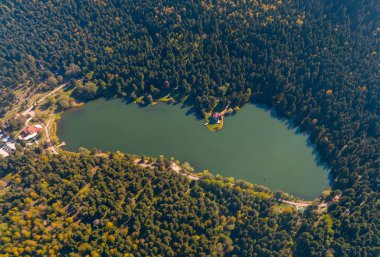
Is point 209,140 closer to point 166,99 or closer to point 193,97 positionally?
point 193,97

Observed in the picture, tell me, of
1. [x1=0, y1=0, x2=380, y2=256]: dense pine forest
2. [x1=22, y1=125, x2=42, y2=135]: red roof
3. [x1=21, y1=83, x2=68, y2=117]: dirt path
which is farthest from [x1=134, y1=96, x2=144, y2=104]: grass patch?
[x1=22, y1=125, x2=42, y2=135]: red roof

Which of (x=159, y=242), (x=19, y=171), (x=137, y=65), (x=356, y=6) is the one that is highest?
(x=356, y=6)

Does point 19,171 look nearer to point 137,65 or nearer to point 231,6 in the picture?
point 137,65

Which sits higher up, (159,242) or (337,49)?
(337,49)

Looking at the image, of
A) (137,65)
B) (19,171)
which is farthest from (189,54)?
(19,171)

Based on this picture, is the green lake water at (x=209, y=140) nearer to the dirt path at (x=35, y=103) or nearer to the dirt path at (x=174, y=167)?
the dirt path at (x=174, y=167)

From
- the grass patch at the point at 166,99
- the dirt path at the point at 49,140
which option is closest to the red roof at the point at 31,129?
the dirt path at the point at 49,140

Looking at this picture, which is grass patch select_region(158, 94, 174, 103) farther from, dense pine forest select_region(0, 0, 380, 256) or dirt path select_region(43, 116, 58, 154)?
dirt path select_region(43, 116, 58, 154)
